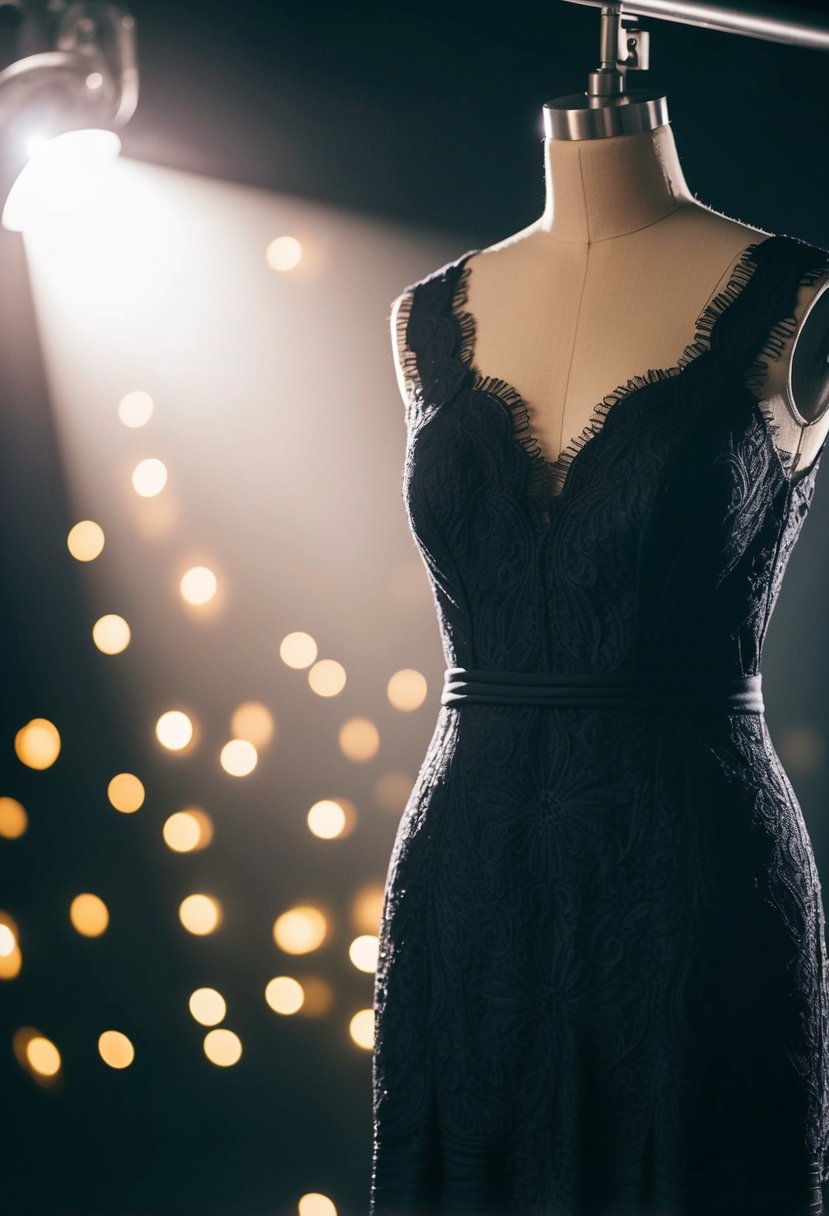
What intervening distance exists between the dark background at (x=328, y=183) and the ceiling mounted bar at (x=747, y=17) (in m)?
0.78

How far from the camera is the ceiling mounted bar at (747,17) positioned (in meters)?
1.09

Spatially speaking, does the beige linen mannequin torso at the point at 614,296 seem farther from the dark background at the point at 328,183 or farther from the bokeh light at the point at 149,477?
the bokeh light at the point at 149,477

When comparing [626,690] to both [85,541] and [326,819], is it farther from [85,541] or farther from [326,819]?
[85,541]

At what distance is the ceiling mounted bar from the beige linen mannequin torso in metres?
0.09

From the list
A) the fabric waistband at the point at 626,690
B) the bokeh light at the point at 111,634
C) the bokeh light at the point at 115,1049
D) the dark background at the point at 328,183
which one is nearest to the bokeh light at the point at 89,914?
the dark background at the point at 328,183

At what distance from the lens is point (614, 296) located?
1127mm

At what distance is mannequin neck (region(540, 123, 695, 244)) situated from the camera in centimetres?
114

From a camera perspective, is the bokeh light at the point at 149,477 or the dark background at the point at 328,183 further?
the bokeh light at the point at 149,477

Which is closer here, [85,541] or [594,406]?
[594,406]

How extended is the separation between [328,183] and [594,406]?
1.08 meters

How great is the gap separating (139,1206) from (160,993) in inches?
14.0

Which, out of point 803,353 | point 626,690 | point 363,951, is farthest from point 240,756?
point 803,353

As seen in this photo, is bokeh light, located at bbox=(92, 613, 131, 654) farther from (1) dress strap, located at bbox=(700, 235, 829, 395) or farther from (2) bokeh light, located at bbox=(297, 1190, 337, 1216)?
(1) dress strap, located at bbox=(700, 235, 829, 395)

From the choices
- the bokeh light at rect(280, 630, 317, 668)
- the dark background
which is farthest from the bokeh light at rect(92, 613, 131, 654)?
the bokeh light at rect(280, 630, 317, 668)
